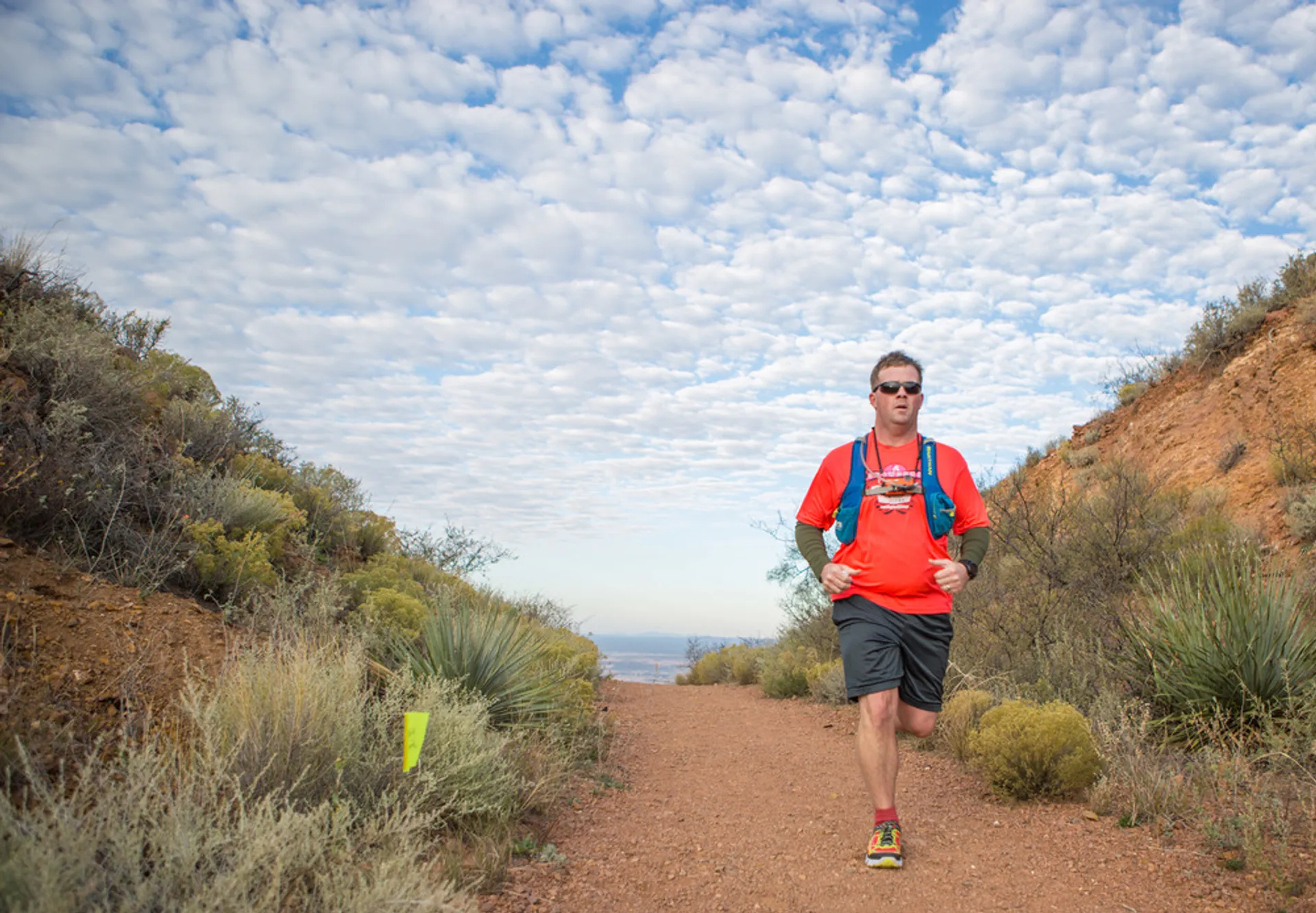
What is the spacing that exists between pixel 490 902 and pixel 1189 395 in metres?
15.4

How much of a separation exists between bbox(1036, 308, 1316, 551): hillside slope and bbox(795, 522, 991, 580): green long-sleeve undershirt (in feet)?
25.6

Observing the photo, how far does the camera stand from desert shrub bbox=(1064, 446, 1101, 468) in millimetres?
16297

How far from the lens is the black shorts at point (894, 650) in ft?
13.7

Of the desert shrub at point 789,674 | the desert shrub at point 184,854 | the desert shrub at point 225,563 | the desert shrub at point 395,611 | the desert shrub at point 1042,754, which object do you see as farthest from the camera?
the desert shrub at point 789,674

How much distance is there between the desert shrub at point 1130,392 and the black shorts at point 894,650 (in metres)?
14.8

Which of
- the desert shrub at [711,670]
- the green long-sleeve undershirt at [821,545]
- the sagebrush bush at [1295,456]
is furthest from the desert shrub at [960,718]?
the desert shrub at [711,670]

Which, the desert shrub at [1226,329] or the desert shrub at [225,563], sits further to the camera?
the desert shrub at [1226,329]

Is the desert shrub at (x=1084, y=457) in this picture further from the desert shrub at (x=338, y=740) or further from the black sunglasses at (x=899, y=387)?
the desert shrub at (x=338, y=740)

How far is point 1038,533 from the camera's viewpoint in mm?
8883

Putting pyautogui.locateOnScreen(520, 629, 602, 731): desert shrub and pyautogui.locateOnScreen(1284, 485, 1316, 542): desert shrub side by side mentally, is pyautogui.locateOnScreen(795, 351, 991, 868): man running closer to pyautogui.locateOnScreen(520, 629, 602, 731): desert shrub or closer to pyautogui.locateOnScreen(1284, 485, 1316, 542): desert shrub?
pyautogui.locateOnScreen(520, 629, 602, 731): desert shrub

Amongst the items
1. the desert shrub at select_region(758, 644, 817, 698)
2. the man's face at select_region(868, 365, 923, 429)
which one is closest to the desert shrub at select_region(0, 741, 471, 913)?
the man's face at select_region(868, 365, 923, 429)

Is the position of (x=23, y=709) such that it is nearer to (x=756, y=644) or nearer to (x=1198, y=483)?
(x=756, y=644)

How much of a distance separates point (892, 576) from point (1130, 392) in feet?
50.8

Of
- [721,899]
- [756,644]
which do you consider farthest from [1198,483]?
[721,899]
